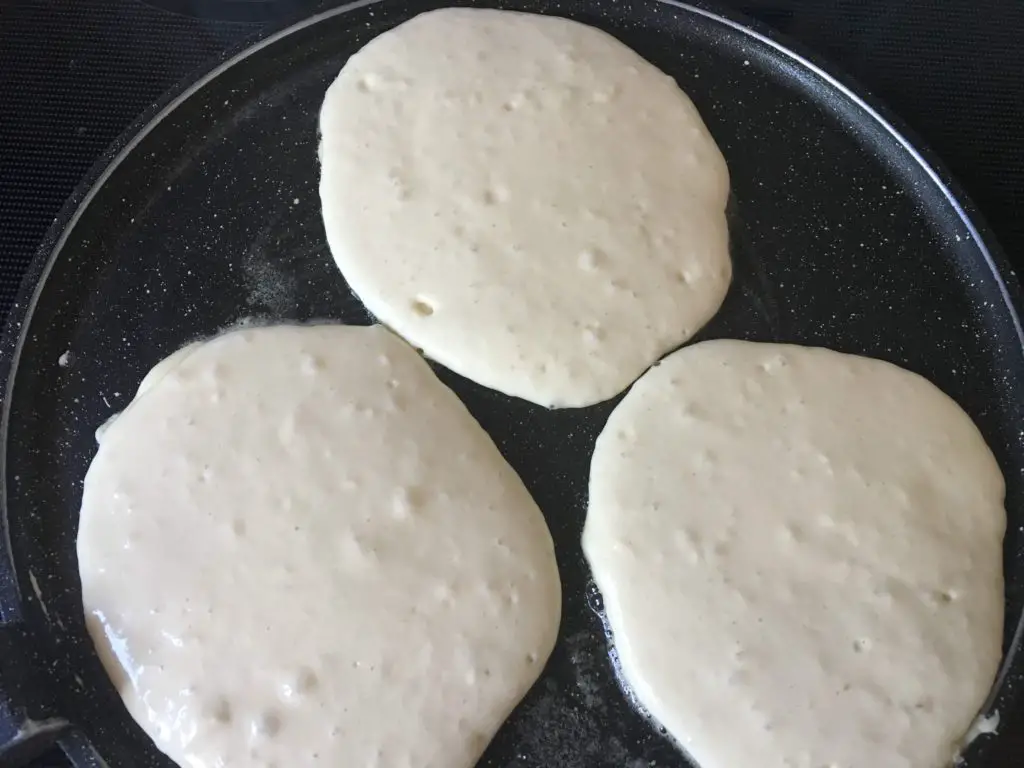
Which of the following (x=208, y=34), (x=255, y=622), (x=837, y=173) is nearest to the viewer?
(x=255, y=622)

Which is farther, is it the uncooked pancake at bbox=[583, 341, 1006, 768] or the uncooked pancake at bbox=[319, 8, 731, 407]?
the uncooked pancake at bbox=[319, 8, 731, 407]

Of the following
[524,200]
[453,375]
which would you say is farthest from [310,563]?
[524,200]

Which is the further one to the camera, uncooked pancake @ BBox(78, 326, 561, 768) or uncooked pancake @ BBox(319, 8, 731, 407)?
uncooked pancake @ BBox(319, 8, 731, 407)

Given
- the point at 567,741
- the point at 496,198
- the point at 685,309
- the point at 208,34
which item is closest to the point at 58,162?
the point at 208,34

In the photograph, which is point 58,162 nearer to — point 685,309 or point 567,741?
point 685,309

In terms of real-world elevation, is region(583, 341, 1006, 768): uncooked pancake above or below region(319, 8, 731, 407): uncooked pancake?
below

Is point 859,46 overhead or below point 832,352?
overhead
